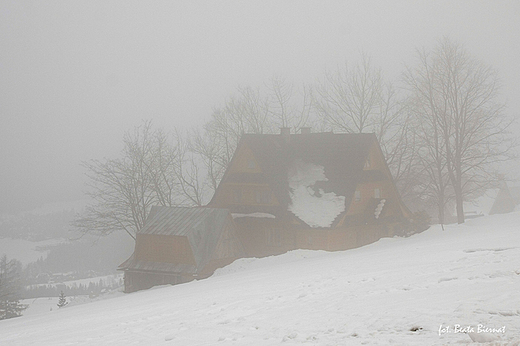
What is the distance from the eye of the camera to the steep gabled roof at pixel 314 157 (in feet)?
127

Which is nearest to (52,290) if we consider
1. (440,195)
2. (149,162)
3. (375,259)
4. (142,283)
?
(149,162)

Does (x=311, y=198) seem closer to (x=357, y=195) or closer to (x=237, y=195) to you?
(x=357, y=195)

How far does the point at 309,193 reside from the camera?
1538 inches

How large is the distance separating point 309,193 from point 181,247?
9767 millimetres

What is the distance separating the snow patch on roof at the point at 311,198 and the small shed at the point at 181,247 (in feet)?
16.0

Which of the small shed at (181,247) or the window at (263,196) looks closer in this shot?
the small shed at (181,247)

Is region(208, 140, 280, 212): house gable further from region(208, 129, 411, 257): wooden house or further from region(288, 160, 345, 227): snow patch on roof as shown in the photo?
region(288, 160, 345, 227): snow patch on roof

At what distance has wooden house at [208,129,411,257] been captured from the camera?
37562 mm

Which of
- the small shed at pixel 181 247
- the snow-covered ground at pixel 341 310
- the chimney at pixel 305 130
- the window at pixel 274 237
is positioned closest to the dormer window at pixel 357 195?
the window at pixel 274 237

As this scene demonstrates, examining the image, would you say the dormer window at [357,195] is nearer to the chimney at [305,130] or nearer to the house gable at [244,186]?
the house gable at [244,186]

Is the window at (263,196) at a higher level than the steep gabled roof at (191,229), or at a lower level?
higher


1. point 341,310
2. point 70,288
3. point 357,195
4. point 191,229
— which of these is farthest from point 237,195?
point 70,288

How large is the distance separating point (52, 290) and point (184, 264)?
83768mm

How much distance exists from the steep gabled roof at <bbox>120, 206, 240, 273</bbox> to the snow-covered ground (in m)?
17.0
